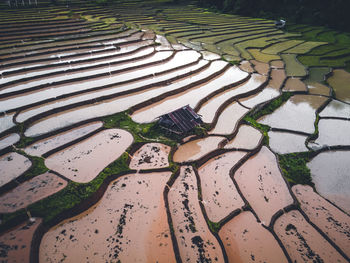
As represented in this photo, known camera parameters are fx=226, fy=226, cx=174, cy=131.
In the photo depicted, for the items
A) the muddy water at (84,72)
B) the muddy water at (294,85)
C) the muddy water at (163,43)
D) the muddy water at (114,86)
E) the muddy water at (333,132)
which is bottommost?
the muddy water at (333,132)

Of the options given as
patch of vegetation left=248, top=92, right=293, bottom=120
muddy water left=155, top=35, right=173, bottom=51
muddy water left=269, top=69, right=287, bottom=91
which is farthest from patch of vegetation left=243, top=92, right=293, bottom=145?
muddy water left=155, top=35, right=173, bottom=51

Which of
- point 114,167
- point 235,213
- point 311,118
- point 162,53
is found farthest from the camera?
point 162,53

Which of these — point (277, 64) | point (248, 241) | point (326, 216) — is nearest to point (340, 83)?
point (277, 64)

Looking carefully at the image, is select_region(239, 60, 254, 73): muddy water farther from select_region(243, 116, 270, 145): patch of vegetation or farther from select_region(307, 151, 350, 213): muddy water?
select_region(307, 151, 350, 213): muddy water

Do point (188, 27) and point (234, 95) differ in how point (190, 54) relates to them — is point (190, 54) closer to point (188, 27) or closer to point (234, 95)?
point (234, 95)

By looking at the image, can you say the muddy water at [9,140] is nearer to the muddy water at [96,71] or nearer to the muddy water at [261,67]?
the muddy water at [96,71]

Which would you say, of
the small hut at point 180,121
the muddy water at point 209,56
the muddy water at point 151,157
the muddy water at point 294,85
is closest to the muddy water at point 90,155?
the muddy water at point 151,157

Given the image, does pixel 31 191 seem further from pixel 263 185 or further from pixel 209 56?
pixel 209 56

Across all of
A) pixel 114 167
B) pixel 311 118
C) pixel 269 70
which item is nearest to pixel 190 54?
pixel 269 70
